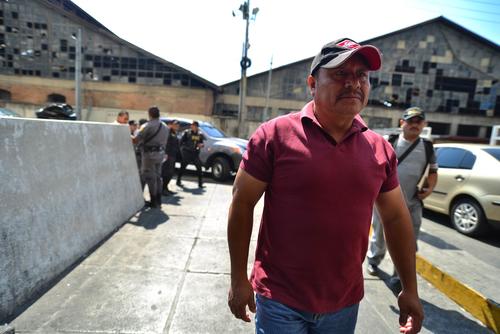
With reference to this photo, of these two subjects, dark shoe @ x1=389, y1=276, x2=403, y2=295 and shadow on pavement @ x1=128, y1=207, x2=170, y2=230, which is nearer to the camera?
dark shoe @ x1=389, y1=276, x2=403, y2=295

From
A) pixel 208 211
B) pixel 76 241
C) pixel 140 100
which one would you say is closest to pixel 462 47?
pixel 140 100

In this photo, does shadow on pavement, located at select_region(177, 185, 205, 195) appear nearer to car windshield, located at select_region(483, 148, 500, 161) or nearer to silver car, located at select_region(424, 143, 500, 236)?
silver car, located at select_region(424, 143, 500, 236)

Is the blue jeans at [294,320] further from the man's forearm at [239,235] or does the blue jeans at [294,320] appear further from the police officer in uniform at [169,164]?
the police officer in uniform at [169,164]

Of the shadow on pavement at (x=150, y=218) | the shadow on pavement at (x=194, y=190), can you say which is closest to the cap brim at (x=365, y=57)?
the shadow on pavement at (x=150, y=218)

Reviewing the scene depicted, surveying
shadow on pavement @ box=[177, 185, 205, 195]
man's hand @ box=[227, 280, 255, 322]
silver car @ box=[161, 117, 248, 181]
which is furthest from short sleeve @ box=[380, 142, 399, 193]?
silver car @ box=[161, 117, 248, 181]

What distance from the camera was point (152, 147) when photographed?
565 cm

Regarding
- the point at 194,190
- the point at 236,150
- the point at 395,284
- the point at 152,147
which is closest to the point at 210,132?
the point at 236,150

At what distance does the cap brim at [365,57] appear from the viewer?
132 cm

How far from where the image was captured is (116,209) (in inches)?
179

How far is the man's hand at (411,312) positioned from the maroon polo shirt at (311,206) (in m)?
0.36

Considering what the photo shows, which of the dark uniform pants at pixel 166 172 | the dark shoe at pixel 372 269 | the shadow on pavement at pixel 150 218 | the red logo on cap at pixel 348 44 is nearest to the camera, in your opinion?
the red logo on cap at pixel 348 44

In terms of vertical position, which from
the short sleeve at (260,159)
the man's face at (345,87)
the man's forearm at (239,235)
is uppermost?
the man's face at (345,87)

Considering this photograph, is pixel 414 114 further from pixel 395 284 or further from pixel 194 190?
pixel 194 190

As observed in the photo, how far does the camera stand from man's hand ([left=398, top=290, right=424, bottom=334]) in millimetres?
1548
